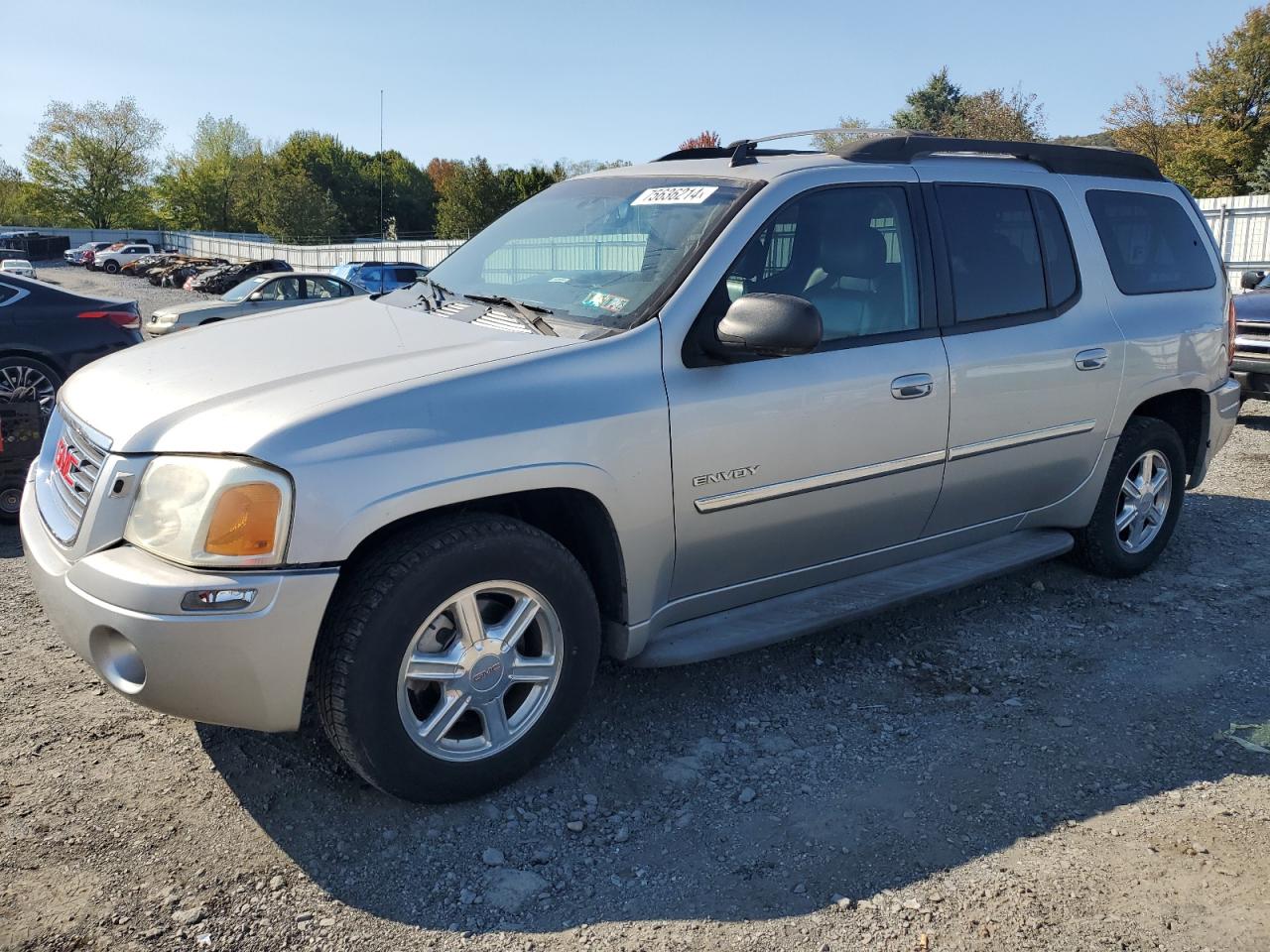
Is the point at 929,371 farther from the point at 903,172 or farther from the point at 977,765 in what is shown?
the point at 977,765

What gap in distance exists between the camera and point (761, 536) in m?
3.53

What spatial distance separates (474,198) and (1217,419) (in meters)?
52.0

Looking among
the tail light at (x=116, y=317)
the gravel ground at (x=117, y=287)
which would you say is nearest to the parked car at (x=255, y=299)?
the gravel ground at (x=117, y=287)

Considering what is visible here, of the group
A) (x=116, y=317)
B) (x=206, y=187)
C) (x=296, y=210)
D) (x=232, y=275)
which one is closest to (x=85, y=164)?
(x=206, y=187)

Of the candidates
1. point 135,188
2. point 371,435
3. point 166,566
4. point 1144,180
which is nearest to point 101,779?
point 166,566

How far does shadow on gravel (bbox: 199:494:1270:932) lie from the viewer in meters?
2.77

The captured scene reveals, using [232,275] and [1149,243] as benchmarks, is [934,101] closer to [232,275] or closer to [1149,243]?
[232,275]

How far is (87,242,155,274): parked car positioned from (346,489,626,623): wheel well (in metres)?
56.9

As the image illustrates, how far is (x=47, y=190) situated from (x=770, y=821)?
9903cm

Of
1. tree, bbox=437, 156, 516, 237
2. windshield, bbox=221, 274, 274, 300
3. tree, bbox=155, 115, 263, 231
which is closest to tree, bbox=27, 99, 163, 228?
tree, bbox=155, 115, 263, 231

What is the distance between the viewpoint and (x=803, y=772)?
3.34 metres

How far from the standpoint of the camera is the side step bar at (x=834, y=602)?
3.41m

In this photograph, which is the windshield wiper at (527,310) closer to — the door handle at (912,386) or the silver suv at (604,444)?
the silver suv at (604,444)

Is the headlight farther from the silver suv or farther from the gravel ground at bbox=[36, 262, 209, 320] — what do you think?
the gravel ground at bbox=[36, 262, 209, 320]
